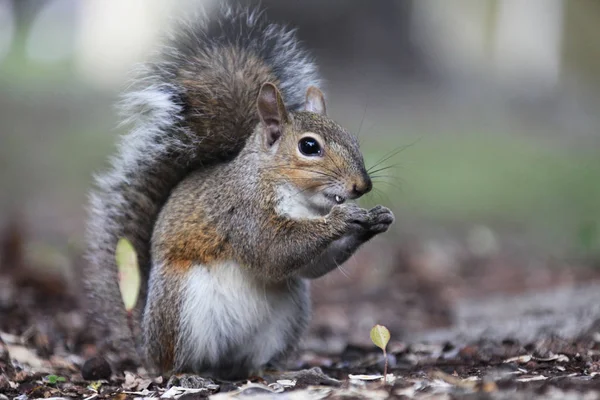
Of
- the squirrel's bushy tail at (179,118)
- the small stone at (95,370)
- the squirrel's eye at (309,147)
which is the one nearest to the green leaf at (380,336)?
the squirrel's eye at (309,147)

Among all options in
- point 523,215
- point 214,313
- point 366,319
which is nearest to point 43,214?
point 366,319

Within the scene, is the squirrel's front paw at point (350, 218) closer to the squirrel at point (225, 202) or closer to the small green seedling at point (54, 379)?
the squirrel at point (225, 202)

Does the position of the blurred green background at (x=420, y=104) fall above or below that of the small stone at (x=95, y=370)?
above

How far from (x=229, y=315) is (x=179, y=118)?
0.94m

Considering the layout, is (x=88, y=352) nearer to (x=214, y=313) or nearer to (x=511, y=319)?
(x=214, y=313)

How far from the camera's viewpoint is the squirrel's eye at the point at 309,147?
3455 mm

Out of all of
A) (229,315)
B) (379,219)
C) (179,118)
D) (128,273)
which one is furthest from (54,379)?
(379,219)

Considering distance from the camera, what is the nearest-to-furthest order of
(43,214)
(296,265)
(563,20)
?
(296,265), (43,214), (563,20)

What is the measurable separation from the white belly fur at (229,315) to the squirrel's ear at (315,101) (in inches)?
34.5

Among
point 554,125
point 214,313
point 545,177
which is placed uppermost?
point 554,125

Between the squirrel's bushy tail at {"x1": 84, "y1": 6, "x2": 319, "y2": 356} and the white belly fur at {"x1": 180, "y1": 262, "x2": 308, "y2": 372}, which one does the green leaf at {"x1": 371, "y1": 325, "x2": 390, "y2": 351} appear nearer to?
the white belly fur at {"x1": 180, "y1": 262, "x2": 308, "y2": 372}

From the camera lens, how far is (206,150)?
3.84m

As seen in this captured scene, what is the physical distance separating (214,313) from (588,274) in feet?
Answer: 14.0

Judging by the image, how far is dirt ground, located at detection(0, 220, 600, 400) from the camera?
3064 mm
